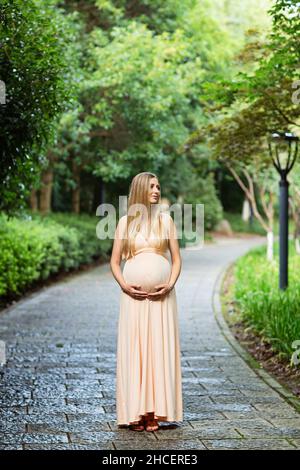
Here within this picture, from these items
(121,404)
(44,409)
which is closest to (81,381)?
(44,409)

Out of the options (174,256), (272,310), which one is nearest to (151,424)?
(174,256)

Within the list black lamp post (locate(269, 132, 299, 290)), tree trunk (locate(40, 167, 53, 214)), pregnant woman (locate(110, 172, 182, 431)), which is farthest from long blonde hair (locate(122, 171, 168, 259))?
tree trunk (locate(40, 167, 53, 214))

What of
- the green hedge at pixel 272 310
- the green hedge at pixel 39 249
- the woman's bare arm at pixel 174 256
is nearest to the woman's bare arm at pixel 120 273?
the woman's bare arm at pixel 174 256

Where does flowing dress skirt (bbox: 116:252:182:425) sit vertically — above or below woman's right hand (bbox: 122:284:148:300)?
below

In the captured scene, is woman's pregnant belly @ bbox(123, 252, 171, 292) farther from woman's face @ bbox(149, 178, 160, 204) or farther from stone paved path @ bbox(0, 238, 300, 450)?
stone paved path @ bbox(0, 238, 300, 450)

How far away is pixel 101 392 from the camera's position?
6980 mm

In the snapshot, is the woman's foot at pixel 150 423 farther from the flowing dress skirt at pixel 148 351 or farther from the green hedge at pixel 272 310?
the green hedge at pixel 272 310

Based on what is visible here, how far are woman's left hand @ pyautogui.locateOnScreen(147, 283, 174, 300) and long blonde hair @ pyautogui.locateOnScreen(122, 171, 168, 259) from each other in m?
0.27

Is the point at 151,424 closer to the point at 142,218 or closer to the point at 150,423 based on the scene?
the point at 150,423

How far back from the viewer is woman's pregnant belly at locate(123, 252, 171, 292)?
5.60 m

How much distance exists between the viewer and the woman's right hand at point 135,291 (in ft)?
18.2

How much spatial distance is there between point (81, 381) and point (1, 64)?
3.51 metres

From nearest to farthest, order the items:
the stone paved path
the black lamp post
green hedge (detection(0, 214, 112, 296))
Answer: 1. the stone paved path
2. the black lamp post
3. green hedge (detection(0, 214, 112, 296))
